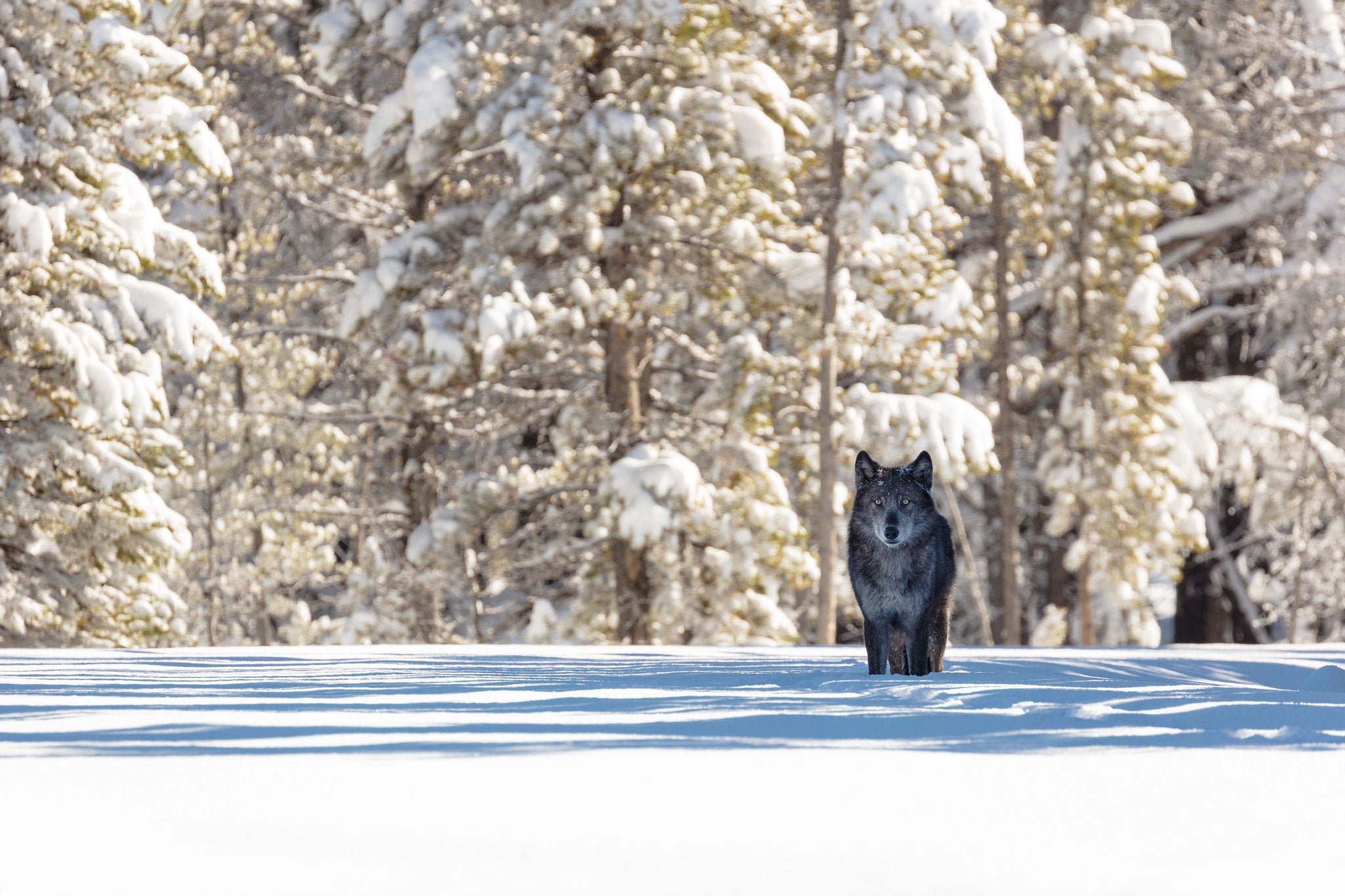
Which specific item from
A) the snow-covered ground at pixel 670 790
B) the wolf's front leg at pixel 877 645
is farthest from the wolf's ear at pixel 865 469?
the snow-covered ground at pixel 670 790

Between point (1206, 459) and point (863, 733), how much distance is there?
843 inches

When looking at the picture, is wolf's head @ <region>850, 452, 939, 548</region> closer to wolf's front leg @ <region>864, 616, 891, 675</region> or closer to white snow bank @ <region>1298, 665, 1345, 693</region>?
wolf's front leg @ <region>864, 616, 891, 675</region>

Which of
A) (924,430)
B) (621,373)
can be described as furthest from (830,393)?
Result: (621,373)

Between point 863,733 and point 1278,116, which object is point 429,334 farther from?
point 863,733

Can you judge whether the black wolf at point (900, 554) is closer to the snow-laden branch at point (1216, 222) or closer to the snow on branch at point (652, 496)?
the snow on branch at point (652, 496)

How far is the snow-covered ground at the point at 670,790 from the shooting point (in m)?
3.05

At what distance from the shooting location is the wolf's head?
21.0ft

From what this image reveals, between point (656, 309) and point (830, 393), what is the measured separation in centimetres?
236

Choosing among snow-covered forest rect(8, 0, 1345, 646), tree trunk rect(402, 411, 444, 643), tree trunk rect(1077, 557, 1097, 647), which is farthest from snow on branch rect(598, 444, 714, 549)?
tree trunk rect(1077, 557, 1097, 647)

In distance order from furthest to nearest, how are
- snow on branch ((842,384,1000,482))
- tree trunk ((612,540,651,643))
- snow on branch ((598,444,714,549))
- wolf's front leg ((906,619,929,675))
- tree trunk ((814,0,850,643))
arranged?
1. tree trunk ((814,0,850,643))
2. tree trunk ((612,540,651,643))
3. snow on branch ((842,384,1000,482))
4. snow on branch ((598,444,714,549))
5. wolf's front leg ((906,619,929,675))

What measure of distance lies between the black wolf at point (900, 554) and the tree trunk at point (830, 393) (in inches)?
463

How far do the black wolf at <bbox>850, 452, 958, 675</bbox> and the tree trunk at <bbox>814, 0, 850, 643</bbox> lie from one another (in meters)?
11.8

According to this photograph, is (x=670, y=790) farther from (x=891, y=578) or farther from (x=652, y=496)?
(x=652, y=496)

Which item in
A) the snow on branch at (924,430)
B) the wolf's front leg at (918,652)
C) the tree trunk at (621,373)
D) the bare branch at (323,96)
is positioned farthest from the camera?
the bare branch at (323,96)
